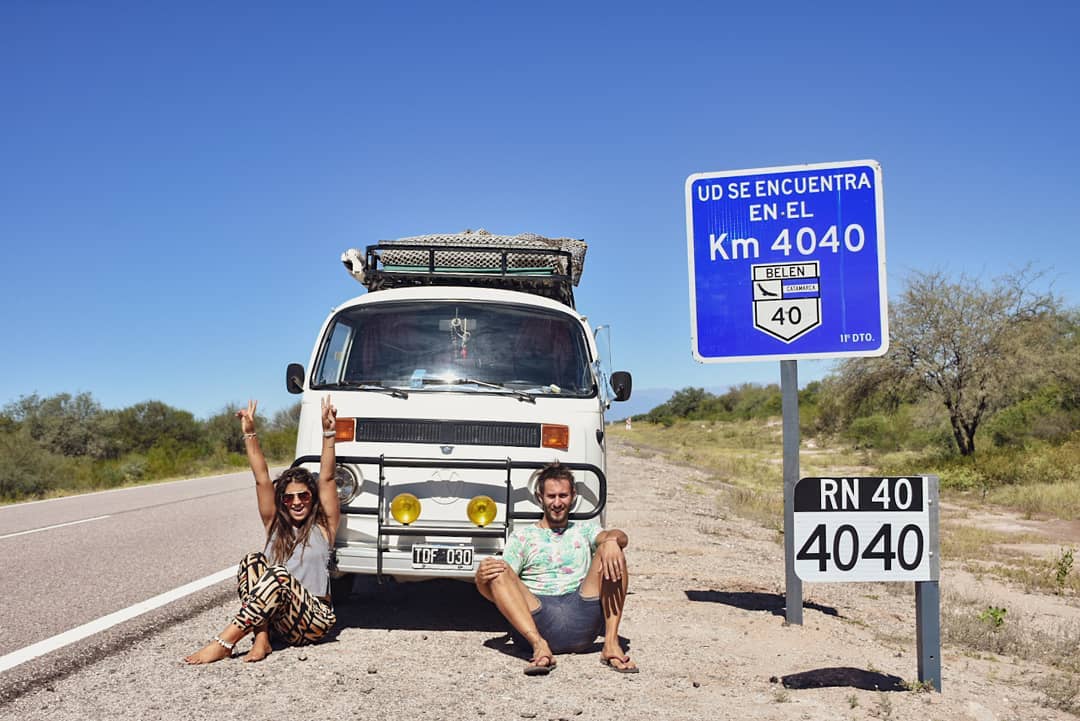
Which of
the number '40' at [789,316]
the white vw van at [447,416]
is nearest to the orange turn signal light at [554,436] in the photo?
the white vw van at [447,416]

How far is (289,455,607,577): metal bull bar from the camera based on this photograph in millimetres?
5945

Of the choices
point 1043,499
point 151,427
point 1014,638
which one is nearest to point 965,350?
point 1043,499

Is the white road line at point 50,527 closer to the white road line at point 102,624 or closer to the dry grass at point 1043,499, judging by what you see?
the white road line at point 102,624

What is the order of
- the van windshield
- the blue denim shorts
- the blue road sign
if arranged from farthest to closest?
the blue road sign, the van windshield, the blue denim shorts

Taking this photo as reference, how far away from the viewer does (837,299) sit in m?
6.94

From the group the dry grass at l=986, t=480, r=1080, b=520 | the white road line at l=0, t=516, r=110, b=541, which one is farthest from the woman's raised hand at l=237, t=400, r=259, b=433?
the dry grass at l=986, t=480, r=1080, b=520

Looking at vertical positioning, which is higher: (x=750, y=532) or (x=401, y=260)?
(x=401, y=260)

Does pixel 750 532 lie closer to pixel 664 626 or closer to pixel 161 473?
pixel 664 626

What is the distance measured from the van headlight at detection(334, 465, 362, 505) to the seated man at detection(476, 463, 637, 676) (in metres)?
1.04

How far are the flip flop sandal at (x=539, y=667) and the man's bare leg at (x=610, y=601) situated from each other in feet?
1.19

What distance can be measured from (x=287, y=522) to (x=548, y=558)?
1.61 meters

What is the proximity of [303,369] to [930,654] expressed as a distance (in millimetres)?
4533

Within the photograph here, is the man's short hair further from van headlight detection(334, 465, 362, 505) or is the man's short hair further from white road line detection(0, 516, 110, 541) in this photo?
white road line detection(0, 516, 110, 541)

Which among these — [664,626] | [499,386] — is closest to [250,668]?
[499,386]
